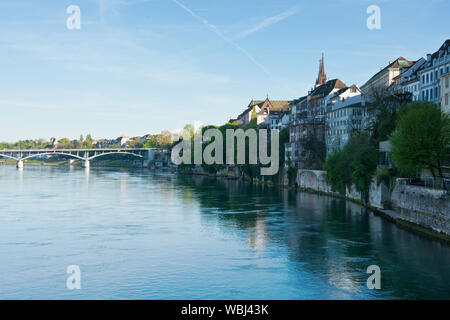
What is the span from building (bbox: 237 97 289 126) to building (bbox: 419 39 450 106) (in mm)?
65739

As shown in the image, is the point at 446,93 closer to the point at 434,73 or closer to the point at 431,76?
the point at 434,73

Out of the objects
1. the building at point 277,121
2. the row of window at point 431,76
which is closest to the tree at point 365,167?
the row of window at point 431,76

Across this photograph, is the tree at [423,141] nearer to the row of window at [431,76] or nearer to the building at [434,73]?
the building at [434,73]

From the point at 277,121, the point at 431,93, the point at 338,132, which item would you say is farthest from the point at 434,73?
the point at 277,121

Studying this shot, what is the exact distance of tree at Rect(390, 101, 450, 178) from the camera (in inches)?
1400

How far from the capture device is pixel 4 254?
2975 cm

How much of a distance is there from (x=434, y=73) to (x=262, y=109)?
85.0m

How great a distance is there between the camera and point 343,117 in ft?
256

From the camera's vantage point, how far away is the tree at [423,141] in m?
35.6
